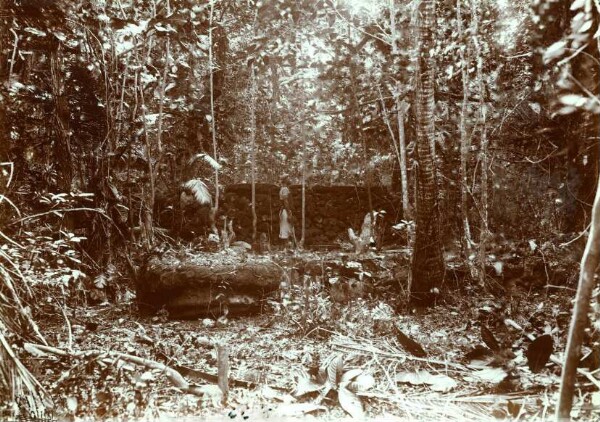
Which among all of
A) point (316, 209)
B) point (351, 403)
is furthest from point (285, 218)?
point (351, 403)

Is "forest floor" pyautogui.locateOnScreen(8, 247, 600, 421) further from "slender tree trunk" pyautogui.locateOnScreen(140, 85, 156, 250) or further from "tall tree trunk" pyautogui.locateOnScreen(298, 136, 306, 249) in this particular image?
"tall tree trunk" pyautogui.locateOnScreen(298, 136, 306, 249)

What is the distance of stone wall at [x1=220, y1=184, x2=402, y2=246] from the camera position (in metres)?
3.85

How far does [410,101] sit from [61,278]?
3.05m

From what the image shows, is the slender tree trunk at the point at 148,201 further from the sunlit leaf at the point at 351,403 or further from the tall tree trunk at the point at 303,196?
the sunlit leaf at the point at 351,403

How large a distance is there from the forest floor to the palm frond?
970mm

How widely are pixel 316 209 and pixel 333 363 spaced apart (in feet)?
6.01

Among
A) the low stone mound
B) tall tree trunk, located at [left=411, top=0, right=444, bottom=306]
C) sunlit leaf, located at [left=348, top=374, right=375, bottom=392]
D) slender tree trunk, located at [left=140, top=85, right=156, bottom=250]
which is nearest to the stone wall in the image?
the low stone mound

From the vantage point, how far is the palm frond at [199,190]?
11.7 feet

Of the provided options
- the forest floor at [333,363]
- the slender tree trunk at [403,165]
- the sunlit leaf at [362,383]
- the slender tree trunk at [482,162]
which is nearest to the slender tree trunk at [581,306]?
the forest floor at [333,363]

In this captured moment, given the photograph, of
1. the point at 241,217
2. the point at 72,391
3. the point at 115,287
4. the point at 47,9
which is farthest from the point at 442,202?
the point at 47,9

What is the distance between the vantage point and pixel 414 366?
9.84 ft

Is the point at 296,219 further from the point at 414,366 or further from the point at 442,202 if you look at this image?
the point at 414,366

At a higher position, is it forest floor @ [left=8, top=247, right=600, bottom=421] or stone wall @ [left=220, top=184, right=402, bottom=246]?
stone wall @ [left=220, top=184, right=402, bottom=246]

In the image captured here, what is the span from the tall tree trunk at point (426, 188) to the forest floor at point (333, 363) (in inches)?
8.5
